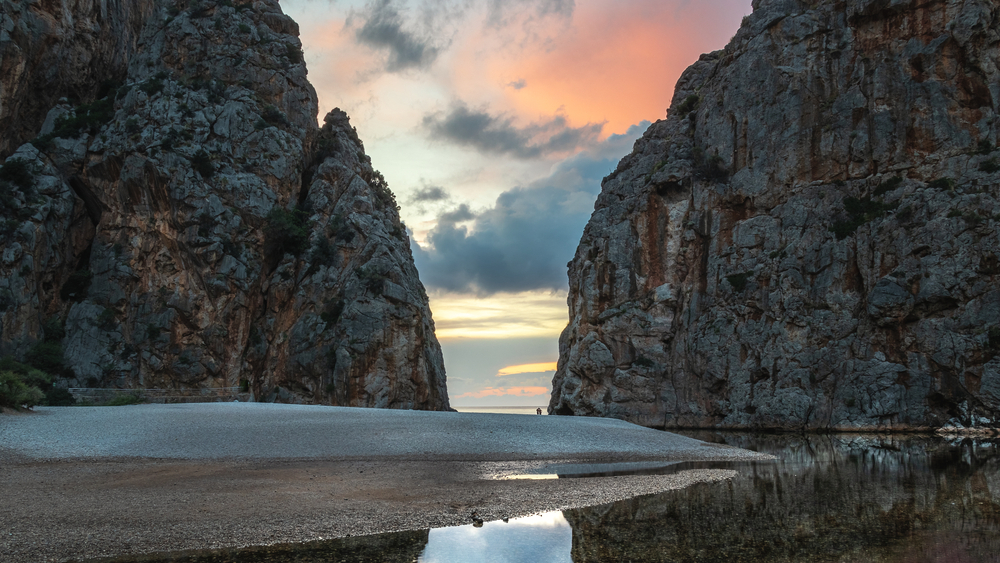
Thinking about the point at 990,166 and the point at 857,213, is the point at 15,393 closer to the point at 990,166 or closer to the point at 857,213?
the point at 857,213

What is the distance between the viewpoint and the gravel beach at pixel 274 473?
26.8ft

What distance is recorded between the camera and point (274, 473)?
44.7ft

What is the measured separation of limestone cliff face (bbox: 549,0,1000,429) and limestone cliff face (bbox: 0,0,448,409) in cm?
2084

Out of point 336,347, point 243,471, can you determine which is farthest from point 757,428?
point 243,471

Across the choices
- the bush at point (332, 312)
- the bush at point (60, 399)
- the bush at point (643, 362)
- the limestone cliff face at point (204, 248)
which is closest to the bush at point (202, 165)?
the limestone cliff face at point (204, 248)

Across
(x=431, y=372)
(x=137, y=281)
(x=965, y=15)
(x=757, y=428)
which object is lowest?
(x=757, y=428)

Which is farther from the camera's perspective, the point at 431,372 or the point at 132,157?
the point at 431,372

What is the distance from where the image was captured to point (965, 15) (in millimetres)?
43969

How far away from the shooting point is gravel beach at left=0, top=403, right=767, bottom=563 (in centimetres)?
816

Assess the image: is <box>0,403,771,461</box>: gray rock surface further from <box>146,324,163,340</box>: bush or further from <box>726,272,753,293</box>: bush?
<box>726,272,753,293</box>: bush

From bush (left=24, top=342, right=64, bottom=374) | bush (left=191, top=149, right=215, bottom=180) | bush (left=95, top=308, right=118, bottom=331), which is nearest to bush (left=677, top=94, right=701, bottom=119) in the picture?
bush (left=191, top=149, right=215, bottom=180)

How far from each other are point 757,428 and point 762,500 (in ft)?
117

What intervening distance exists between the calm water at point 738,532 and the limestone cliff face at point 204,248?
38628mm

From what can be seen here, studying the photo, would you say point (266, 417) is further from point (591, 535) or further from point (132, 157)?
point (132, 157)
